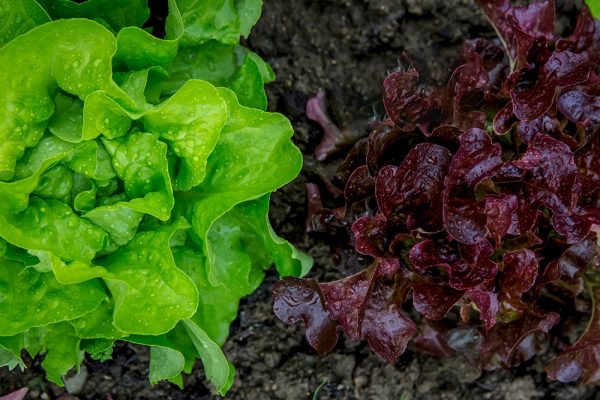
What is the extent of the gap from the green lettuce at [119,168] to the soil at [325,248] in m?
0.40

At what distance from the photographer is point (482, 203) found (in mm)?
1938

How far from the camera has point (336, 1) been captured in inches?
101

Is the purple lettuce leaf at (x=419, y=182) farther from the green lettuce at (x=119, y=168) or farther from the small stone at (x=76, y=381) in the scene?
the small stone at (x=76, y=381)

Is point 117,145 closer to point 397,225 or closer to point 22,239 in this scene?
point 22,239

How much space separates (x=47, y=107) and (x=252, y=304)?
102cm

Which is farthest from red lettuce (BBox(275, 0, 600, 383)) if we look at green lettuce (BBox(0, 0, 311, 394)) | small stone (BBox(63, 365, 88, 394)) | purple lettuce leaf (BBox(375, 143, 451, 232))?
small stone (BBox(63, 365, 88, 394))

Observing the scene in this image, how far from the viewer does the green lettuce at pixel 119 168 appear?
1791 millimetres

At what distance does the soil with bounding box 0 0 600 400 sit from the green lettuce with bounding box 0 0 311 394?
40cm

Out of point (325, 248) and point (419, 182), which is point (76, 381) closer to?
point (325, 248)

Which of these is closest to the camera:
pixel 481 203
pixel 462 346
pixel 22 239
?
pixel 22 239

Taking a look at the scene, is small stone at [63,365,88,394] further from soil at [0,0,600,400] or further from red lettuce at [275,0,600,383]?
red lettuce at [275,0,600,383]

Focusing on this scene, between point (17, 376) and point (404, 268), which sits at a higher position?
point (404, 268)

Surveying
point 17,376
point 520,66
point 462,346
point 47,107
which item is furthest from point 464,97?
point 17,376

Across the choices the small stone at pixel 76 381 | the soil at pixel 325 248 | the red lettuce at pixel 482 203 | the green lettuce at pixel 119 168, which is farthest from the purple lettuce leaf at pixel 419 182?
the small stone at pixel 76 381
